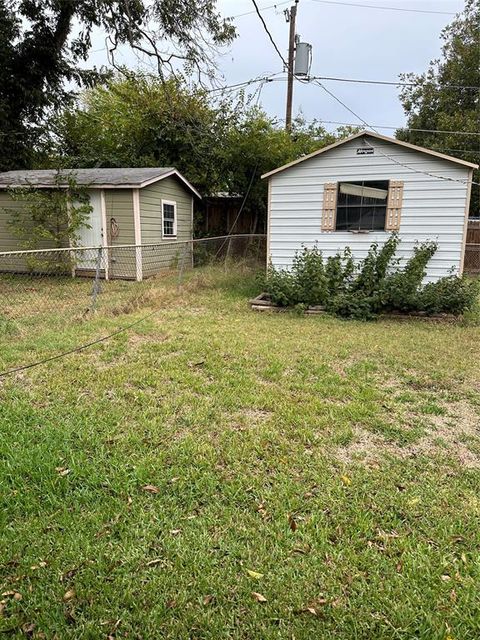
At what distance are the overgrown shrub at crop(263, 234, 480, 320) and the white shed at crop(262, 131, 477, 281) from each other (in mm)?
264

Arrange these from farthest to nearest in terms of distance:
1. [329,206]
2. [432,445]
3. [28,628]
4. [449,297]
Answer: [329,206]
[449,297]
[432,445]
[28,628]

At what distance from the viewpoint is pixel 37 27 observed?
11539 mm

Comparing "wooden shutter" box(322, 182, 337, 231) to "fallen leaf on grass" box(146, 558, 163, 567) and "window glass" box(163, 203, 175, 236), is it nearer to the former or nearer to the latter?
"window glass" box(163, 203, 175, 236)

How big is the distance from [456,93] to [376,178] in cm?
1330

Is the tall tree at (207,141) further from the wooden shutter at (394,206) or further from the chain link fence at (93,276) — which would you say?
the wooden shutter at (394,206)

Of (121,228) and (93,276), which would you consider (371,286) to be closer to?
(121,228)

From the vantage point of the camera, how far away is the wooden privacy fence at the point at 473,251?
505 inches

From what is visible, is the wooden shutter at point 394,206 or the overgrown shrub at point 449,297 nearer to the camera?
the overgrown shrub at point 449,297

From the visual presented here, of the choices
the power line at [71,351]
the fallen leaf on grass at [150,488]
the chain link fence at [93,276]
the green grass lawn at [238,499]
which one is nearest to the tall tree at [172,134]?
the chain link fence at [93,276]

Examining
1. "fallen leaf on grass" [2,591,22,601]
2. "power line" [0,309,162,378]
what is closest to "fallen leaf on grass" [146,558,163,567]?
"fallen leaf on grass" [2,591,22,601]

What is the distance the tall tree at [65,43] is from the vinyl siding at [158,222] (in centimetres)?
323

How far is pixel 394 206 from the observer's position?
25.1 feet

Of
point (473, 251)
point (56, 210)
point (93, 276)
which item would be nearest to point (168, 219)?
point (93, 276)

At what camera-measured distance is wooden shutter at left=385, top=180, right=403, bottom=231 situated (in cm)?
759
